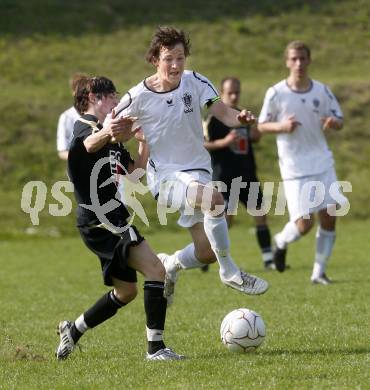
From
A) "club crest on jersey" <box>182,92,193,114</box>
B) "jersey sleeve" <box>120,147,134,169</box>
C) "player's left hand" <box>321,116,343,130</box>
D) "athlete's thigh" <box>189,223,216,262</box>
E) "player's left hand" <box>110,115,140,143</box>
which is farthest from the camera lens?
"player's left hand" <box>321,116,343,130</box>

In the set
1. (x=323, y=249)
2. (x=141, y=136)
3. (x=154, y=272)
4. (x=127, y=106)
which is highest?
(x=127, y=106)

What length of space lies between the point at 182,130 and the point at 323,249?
4.08 meters

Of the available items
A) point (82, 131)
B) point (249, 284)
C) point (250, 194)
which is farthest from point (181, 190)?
point (250, 194)

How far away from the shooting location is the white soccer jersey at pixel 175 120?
24.7ft

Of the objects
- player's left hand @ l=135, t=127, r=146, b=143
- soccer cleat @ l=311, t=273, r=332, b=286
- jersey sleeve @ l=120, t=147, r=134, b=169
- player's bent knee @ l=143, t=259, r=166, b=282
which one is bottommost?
soccer cleat @ l=311, t=273, r=332, b=286

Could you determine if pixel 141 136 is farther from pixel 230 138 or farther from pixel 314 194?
pixel 230 138

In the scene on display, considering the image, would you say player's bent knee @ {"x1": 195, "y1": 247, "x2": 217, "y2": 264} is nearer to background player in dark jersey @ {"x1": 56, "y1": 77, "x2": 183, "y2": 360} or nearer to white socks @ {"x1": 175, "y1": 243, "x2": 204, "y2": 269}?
white socks @ {"x1": 175, "y1": 243, "x2": 204, "y2": 269}

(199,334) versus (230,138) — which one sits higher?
(230,138)

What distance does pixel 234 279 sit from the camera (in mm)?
7219

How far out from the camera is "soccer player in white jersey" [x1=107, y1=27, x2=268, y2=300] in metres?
7.34

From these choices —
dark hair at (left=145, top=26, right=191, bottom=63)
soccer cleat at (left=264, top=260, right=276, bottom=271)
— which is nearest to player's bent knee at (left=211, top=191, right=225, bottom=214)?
dark hair at (left=145, top=26, right=191, bottom=63)

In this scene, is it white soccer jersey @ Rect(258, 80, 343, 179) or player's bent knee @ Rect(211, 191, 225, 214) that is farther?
white soccer jersey @ Rect(258, 80, 343, 179)

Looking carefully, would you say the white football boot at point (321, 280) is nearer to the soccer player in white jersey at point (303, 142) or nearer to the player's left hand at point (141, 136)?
the soccer player in white jersey at point (303, 142)

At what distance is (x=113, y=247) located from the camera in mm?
6703
